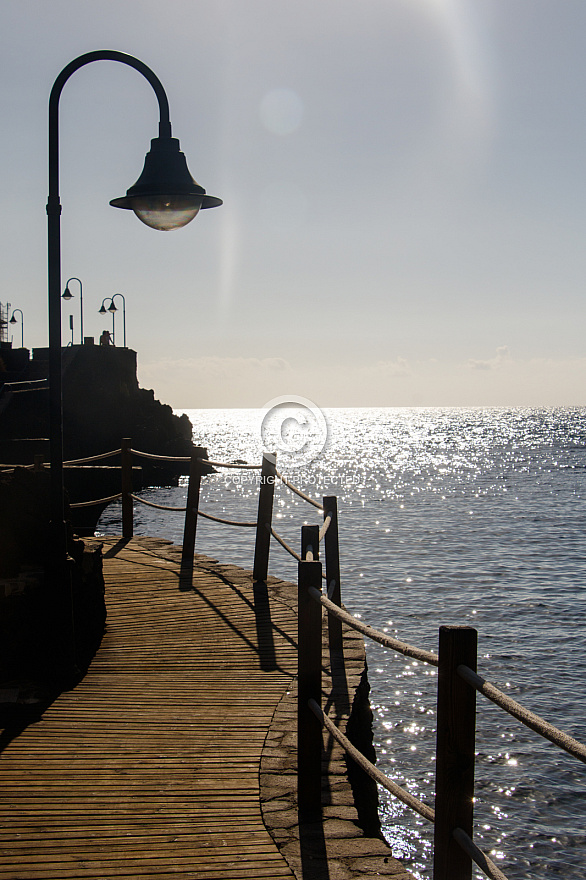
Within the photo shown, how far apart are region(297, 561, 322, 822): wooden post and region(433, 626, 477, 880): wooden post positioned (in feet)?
4.40

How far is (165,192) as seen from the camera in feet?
19.2

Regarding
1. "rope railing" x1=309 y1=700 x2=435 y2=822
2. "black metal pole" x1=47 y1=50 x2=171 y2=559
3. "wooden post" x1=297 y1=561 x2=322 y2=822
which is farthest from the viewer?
"black metal pole" x1=47 y1=50 x2=171 y2=559

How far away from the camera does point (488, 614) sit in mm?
18938

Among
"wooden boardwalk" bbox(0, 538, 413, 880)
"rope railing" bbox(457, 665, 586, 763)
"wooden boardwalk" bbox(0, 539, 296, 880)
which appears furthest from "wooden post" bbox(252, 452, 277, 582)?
"rope railing" bbox(457, 665, 586, 763)

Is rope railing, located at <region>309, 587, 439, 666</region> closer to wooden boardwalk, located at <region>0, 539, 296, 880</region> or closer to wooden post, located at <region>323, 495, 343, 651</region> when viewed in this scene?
wooden boardwalk, located at <region>0, 539, 296, 880</region>

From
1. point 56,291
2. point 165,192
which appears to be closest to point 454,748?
point 56,291

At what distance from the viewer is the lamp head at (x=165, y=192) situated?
5.87 m

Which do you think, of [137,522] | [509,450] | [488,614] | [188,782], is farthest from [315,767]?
[509,450]

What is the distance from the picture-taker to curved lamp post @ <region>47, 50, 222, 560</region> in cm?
580

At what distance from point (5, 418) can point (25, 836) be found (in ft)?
111

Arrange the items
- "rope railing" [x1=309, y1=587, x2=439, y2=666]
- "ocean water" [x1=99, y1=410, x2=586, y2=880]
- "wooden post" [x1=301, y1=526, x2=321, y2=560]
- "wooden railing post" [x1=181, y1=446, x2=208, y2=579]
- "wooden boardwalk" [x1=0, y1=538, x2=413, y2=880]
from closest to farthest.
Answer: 1. "rope railing" [x1=309, y1=587, x2=439, y2=666]
2. "wooden boardwalk" [x1=0, y1=538, x2=413, y2=880]
3. "wooden post" [x1=301, y1=526, x2=321, y2=560]
4. "wooden railing post" [x1=181, y1=446, x2=208, y2=579]
5. "ocean water" [x1=99, y1=410, x2=586, y2=880]

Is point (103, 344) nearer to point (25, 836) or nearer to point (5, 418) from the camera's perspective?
point (5, 418)

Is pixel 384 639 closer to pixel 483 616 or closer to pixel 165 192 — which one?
pixel 165 192

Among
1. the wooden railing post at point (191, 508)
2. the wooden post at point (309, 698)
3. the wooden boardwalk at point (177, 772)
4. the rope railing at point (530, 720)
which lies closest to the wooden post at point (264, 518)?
the wooden railing post at point (191, 508)
